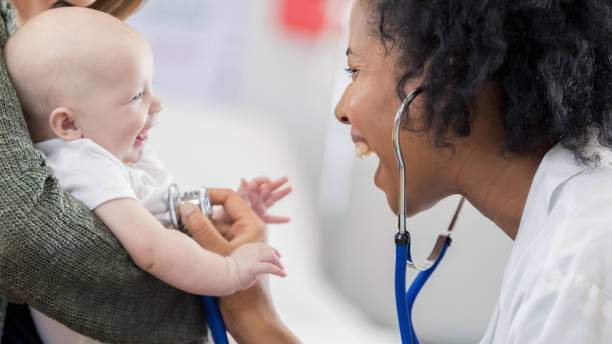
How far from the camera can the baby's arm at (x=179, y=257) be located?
3.49 feet

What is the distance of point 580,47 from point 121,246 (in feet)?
2.48

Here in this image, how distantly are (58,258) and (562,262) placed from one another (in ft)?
2.29

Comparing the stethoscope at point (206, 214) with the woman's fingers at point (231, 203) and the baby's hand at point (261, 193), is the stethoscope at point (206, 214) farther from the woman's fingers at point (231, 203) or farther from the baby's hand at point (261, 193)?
the baby's hand at point (261, 193)

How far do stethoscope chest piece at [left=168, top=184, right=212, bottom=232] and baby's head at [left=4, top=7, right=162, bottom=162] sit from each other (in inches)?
5.1

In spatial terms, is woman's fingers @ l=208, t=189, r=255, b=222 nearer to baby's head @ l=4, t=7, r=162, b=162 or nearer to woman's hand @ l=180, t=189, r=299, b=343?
woman's hand @ l=180, t=189, r=299, b=343

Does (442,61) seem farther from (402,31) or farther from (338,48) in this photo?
(338,48)

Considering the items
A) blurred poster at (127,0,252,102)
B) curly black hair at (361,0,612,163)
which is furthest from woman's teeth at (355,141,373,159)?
blurred poster at (127,0,252,102)

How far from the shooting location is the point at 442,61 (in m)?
1.01

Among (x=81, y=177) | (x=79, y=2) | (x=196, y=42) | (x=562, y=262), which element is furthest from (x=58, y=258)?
(x=196, y=42)

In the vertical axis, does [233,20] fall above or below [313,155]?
above

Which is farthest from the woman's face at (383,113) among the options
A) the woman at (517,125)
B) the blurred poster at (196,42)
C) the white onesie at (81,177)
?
the blurred poster at (196,42)

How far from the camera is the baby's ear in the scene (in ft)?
3.57

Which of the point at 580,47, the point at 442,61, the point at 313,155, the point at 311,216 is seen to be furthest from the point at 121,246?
the point at 313,155

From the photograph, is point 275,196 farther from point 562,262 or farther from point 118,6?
point 562,262
